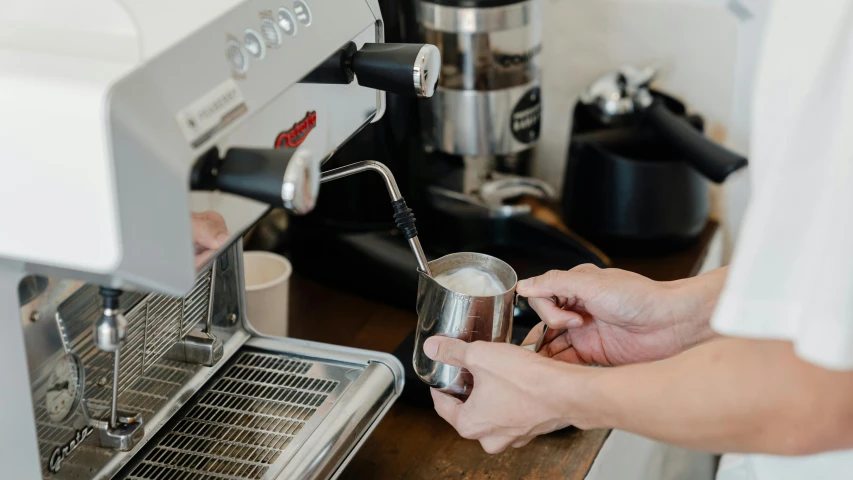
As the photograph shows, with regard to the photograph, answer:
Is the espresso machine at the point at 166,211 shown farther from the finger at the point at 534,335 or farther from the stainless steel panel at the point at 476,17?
the stainless steel panel at the point at 476,17

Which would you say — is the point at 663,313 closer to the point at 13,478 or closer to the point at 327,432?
the point at 327,432

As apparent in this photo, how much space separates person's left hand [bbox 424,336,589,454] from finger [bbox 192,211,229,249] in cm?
21

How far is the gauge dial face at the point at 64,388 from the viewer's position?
551 millimetres

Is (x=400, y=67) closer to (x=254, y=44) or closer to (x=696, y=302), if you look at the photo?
(x=254, y=44)

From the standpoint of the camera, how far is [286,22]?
1.71ft

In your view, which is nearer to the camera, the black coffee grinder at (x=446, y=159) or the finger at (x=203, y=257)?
the finger at (x=203, y=257)

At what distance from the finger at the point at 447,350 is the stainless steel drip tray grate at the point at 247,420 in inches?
3.8

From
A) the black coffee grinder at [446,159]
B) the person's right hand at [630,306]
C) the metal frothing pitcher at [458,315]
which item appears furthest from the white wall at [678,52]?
the metal frothing pitcher at [458,315]

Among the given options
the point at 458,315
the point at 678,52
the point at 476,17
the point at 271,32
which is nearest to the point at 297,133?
the point at 271,32

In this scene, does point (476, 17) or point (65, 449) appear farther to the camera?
point (476, 17)

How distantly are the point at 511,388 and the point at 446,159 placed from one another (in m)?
0.46

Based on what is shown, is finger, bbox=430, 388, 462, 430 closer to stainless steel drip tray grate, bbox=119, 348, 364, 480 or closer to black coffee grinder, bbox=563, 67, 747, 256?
stainless steel drip tray grate, bbox=119, 348, 364, 480

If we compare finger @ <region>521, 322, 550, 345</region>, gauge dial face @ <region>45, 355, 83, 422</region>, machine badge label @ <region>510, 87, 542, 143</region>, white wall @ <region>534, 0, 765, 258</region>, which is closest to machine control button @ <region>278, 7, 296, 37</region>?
gauge dial face @ <region>45, 355, 83, 422</region>

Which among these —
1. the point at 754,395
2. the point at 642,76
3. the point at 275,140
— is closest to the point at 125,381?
the point at 275,140
